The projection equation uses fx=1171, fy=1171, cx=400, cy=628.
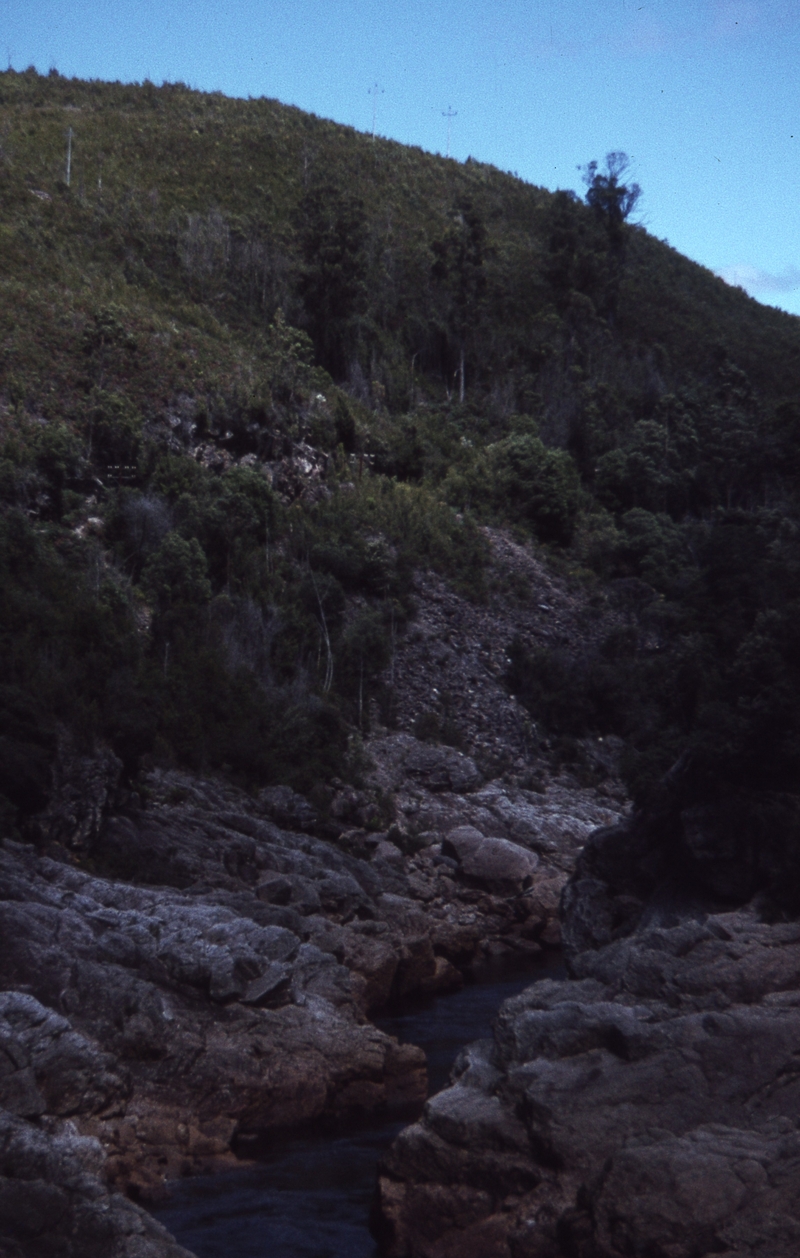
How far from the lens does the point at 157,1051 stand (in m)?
14.7

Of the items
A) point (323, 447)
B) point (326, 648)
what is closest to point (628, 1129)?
point (326, 648)

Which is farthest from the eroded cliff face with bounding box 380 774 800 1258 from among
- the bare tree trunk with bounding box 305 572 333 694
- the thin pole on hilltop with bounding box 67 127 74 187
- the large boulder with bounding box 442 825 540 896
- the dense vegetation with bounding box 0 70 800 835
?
the thin pole on hilltop with bounding box 67 127 74 187

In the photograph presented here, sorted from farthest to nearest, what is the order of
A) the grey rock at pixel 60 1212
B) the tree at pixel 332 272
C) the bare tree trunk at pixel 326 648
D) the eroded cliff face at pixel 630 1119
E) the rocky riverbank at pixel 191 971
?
the tree at pixel 332 272
the bare tree trunk at pixel 326 648
the rocky riverbank at pixel 191 971
the eroded cliff face at pixel 630 1119
the grey rock at pixel 60 1212

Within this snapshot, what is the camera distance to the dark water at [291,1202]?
11.5m

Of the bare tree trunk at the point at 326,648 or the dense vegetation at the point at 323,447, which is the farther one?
the bare tree trunk at the point at 326,648

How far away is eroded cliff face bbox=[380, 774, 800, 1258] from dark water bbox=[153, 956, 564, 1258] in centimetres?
76

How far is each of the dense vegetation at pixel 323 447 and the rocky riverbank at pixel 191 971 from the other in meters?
2.06

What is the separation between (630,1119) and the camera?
435 inches

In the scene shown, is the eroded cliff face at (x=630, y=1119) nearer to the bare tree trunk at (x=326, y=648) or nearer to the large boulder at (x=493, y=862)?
the large boulder at (x=493, y=862)

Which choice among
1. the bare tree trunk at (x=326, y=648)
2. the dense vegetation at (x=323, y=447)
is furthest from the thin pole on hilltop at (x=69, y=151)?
the bare tree trunk at (x=326, y=648)

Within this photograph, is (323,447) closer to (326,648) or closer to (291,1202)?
(326,648)

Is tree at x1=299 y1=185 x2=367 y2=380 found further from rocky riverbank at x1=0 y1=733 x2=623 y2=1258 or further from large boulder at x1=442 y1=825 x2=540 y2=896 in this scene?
rocky riverbank at x1=0 y1=733 x2=623 y2=1258

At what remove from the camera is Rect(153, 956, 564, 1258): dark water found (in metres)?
11.5

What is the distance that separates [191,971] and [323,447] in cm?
3467
